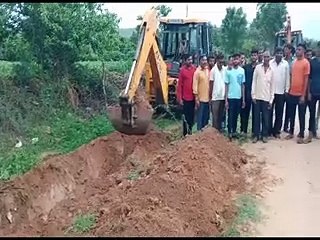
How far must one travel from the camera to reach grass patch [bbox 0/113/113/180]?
1165 cm

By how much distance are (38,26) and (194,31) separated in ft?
13.3

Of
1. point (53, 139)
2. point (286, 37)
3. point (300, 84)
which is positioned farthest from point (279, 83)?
point (286, 37)

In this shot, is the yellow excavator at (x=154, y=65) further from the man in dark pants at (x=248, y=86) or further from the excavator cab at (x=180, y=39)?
the man in dark pants at (x=248, y=86)

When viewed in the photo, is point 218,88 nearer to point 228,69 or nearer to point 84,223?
point 228,69

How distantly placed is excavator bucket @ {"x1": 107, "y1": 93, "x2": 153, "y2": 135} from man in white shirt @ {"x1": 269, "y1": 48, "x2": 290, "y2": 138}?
2.79 m

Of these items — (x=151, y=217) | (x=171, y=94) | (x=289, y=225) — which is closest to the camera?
(x=151, y=217)

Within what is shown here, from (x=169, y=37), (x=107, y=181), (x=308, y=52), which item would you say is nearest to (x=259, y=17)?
(x=169, y=37)

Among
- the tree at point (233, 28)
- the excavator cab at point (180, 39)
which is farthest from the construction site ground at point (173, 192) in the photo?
the tree at point (233, 28)

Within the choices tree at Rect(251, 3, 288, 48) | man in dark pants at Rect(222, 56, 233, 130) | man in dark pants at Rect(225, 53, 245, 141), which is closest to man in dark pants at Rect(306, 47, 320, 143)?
man in dark pants at Rect(225, 53, 245, 141)

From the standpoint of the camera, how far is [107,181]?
10.5 meters

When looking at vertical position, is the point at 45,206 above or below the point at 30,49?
below

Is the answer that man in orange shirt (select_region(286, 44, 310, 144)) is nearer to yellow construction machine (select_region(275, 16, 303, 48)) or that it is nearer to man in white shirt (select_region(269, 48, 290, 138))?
man in white shirt (select_region(269, 48, 290, 138))

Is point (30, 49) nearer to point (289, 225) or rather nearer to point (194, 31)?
point (194, 31)

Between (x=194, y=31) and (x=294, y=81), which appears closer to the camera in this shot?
(x=294, y=81)
